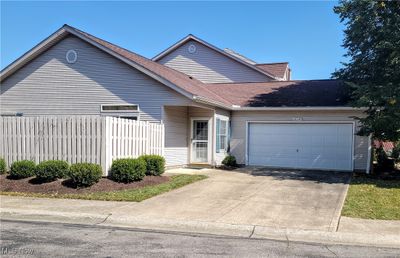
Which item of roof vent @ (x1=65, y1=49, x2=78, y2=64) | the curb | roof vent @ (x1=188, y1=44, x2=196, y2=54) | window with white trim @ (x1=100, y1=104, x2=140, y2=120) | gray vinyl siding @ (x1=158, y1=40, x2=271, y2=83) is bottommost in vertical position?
the curb

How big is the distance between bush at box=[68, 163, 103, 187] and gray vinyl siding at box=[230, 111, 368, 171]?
33.1 ft

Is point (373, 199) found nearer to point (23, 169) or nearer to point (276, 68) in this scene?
point (23, 169)

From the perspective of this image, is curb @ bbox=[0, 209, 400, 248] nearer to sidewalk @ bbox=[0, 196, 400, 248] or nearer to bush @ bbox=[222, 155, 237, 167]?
sidewalk @ bbox=[0, 196, 400, 248]

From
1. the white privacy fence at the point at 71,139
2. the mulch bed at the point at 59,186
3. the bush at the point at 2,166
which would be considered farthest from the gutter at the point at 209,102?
the bush at the point at 2,166

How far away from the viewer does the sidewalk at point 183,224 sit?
7.61m

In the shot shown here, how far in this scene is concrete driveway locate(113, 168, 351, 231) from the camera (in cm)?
890

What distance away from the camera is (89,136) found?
13.6m

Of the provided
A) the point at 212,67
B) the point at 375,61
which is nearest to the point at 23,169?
the point at 375,61

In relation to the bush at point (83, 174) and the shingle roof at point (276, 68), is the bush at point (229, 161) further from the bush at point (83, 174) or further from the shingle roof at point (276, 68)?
the shingle roof at point (276, 68)

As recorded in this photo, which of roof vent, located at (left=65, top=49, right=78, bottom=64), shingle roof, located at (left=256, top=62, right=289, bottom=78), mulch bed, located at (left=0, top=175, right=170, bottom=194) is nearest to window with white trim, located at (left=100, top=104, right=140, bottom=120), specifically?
roof vent, located at (left=65, top=49, right=78, bottom=64)

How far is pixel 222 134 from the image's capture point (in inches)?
807

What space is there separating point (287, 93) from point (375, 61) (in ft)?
21.4

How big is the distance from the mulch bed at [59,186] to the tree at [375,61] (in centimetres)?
815

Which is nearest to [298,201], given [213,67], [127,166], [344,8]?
[127,166]
